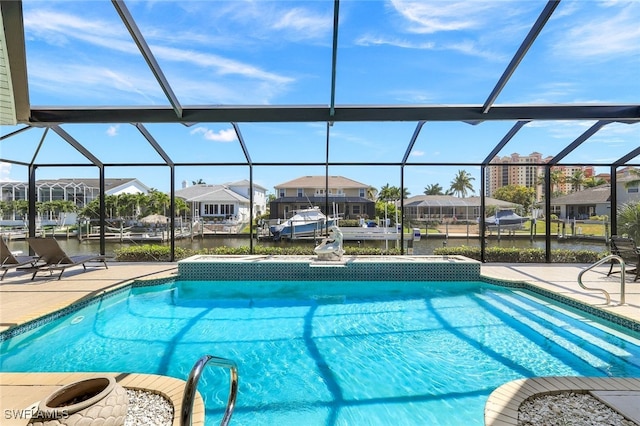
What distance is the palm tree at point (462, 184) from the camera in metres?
46.0

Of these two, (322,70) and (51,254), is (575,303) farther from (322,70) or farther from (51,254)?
(51,254)

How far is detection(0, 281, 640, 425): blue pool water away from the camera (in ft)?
10.6

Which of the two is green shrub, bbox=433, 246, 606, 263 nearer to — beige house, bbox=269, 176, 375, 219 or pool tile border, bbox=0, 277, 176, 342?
pool tile border, bbox=0, 277, 176, 342

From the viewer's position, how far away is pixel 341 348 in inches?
172

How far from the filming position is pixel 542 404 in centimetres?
252

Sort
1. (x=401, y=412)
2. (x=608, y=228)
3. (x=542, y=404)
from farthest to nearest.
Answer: (x=608, y=228) < (x=401, y=412) < (x=542, y=404)

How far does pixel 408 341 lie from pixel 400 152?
17.5 feet

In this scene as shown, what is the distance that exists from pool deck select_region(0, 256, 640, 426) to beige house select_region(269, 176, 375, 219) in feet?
39.6

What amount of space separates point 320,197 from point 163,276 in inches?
533

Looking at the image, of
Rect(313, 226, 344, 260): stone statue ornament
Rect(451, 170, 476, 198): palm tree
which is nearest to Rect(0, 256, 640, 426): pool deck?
Rect(313, 226, 344, 260): stone statue ornament

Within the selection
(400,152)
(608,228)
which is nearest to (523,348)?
(400,152)

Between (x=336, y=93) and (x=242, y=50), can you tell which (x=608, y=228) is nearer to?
(x=336, y=93)

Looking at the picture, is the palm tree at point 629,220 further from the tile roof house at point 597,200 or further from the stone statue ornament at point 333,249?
the stone statue ornament at point 333,249

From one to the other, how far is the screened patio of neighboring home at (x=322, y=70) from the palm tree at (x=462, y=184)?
130 feet
